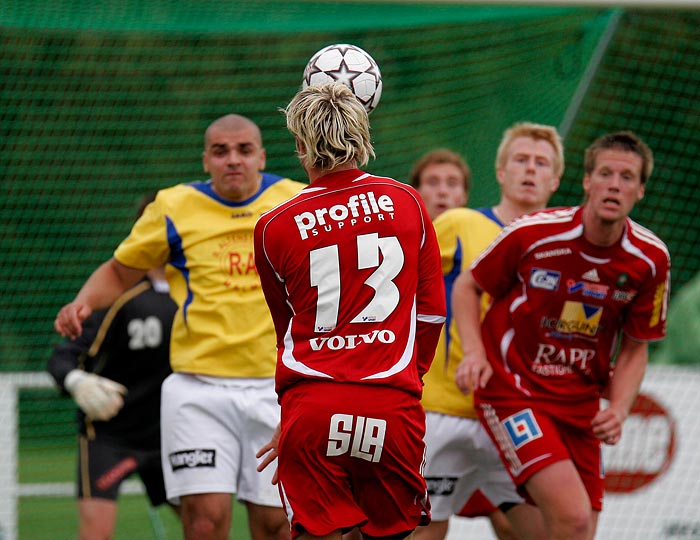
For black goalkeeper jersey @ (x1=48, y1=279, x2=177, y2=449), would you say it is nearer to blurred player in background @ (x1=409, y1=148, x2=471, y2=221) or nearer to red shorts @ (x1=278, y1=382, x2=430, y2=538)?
blurred player in background @ (x1=409, y1=148, x2=471, y2=221)

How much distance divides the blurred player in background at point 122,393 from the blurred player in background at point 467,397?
162 centimetres

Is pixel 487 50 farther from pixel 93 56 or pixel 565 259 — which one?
pixel 93 56

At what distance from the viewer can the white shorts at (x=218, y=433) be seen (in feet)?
18.4

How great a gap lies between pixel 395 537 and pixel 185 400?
5.69 feet

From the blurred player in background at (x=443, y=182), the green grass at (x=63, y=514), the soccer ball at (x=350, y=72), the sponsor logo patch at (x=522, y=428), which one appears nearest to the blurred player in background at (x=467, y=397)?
the sponsor logo patch at (x=522, y=428)

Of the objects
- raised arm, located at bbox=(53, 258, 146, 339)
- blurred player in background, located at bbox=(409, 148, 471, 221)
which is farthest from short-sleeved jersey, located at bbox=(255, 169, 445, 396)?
blurred player in background, located at bbox=(409, 148, 471, 221)

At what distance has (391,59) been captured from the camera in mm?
12617

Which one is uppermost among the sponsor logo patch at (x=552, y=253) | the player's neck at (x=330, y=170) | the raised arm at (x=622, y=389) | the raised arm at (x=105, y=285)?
the player's neck at (x=330, y=170)

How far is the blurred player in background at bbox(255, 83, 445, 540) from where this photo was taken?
4.08 m

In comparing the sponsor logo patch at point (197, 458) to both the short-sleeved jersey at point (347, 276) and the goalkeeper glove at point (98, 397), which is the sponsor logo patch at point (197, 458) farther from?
the short-sleeved jersey at point (347, 276)

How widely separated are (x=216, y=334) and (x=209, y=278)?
271mm

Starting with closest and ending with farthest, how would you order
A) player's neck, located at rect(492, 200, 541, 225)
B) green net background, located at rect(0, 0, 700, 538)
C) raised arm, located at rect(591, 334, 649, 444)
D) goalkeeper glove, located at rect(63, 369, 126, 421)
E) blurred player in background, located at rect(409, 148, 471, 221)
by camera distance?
1. raised arm, located at rect(591, 334, 649, 444)
2. goalkeeper glove, located at rect(63, 369, 126, 421)
3. player's neck, located at rect(492, 200, 541, 225)
4. blurred player in background, located at rect(409, 148, 471, 221)
5. green net background, located at rect(0, 0, 700, 538)

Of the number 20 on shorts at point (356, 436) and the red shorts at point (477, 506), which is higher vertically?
the number 20 on shorts at point (356, 436)

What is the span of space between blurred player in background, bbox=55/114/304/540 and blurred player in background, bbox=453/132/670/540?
998 millimetres
